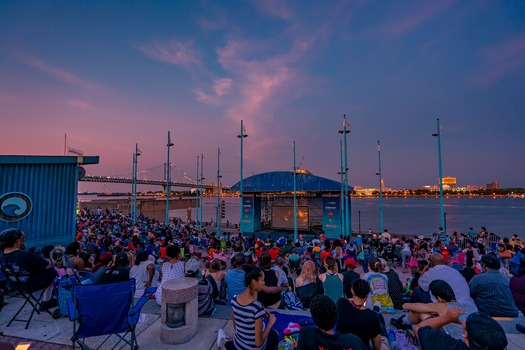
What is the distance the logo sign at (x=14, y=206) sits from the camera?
801 cm

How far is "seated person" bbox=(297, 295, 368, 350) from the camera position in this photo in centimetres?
215

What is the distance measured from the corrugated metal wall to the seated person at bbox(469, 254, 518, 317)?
11690 millimetres

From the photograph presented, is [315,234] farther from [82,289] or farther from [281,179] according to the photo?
[82,289]

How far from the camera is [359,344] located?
2.14 m

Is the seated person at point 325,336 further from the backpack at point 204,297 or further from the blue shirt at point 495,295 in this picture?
the blue shirt at point 495,295

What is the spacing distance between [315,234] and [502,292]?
916 inches

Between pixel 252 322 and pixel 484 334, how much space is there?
2103mm

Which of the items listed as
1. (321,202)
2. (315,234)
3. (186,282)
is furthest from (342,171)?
(186,282)

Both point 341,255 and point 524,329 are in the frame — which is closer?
point 524,329

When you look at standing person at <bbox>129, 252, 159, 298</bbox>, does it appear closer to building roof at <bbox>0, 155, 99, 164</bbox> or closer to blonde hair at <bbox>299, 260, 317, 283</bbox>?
blonde hair at <bbox>299, 260, 317, 283</bbox>

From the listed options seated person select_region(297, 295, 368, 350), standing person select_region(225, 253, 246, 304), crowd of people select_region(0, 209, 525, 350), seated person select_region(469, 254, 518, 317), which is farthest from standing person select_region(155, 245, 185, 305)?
seated person select_region(469, 254, 518, 317)

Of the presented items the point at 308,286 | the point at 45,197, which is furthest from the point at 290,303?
the point at 45,197

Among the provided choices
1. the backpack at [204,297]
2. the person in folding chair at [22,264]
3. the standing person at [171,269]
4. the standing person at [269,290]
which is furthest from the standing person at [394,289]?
the person in folding chair at [22,264]

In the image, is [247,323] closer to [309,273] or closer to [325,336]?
[325,336]
